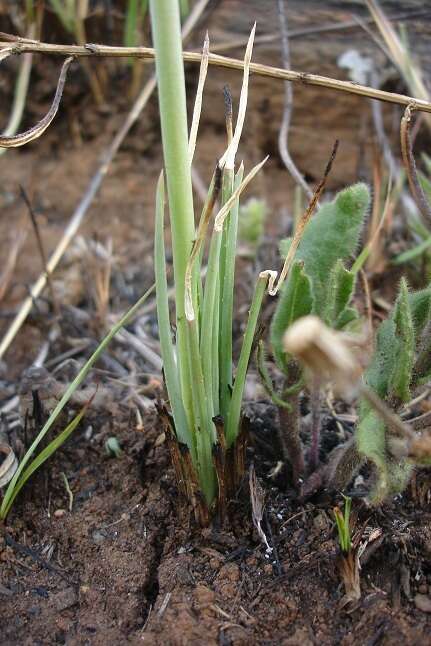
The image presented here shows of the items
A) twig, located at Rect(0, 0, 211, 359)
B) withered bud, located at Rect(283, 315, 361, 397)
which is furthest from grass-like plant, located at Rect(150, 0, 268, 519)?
twig, located at Rect(0, 0, 211, 359)

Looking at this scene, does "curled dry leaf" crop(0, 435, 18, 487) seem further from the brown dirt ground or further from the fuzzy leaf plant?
the fuzzy leaf plant

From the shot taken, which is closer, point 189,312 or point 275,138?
point 189,312

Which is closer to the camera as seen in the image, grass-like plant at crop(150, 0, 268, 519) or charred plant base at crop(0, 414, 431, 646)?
grass-like plant at crop(150, 0, 268, 519)

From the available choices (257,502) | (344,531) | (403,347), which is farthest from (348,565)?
(403,347)

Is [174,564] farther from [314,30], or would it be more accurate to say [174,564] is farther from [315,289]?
[314,30]

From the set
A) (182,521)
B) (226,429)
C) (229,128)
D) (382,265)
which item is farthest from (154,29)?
(382,265)

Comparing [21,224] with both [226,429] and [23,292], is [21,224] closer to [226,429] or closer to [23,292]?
[23,292]

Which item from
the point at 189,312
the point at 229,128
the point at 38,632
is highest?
the point at 229,128
